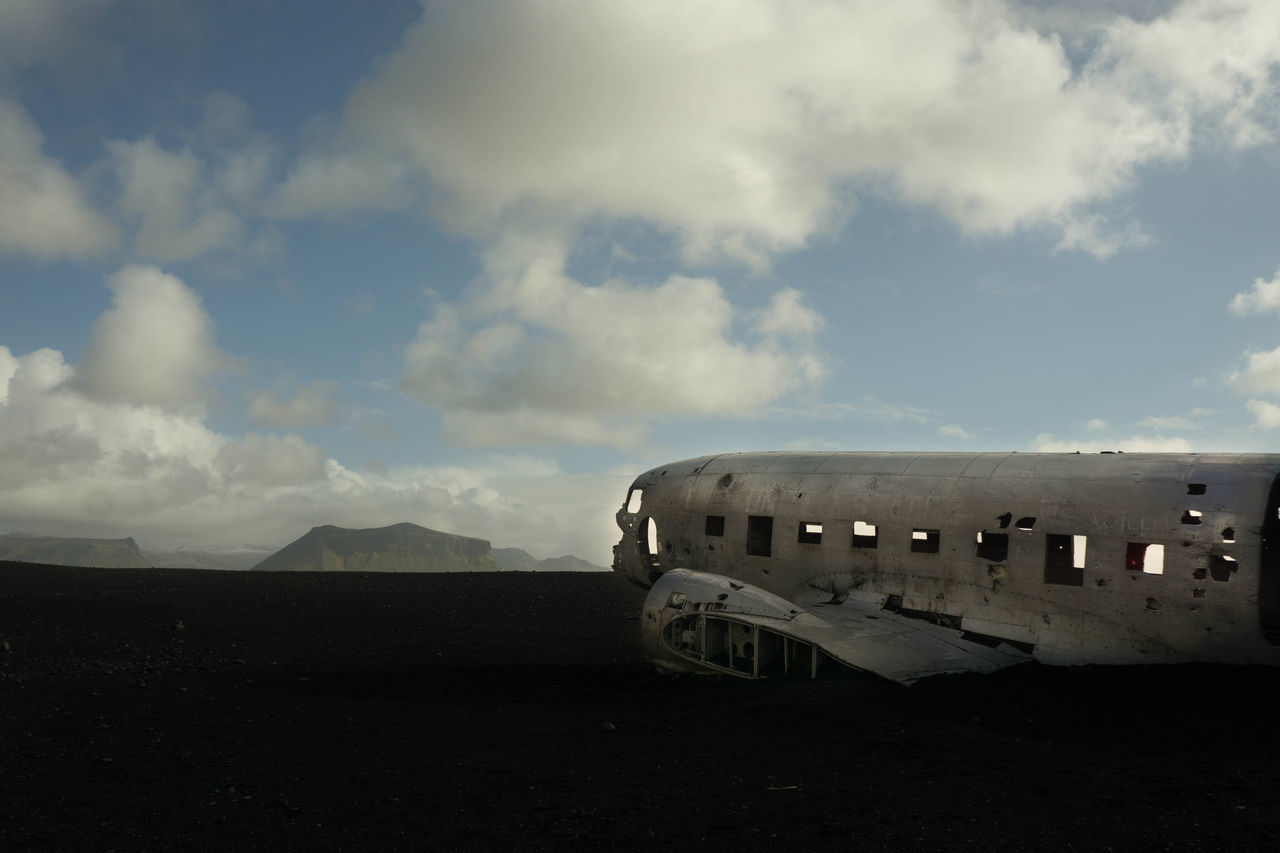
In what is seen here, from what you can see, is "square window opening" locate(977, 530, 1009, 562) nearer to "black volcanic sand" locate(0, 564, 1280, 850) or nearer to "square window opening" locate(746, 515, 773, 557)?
"black volcanic sand" locate(0, 564, 1280, 850)

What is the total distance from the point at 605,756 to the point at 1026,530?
32.8ft

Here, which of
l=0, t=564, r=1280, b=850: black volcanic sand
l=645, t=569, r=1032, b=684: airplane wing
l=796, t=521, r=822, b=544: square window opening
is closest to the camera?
l=0, t=564, r=1280, b=850: black volcanic sand

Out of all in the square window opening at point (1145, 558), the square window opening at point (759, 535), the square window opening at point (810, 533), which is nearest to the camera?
the square window opening at point (1145, 558)

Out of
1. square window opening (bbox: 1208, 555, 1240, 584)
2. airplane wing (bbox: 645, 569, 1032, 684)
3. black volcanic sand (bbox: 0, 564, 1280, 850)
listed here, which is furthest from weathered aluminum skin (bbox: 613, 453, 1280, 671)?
black volcanic sand (bbox: 0, 564, 1280, 850)

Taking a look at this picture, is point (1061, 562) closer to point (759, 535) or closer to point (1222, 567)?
point (1222, 567)

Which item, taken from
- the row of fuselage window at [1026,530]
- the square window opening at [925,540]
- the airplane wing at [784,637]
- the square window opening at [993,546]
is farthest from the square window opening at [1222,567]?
the square window opening at [925,540]

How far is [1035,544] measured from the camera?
59.1ft

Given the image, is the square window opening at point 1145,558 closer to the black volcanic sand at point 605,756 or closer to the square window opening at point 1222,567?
the square window opening at point 1222,567

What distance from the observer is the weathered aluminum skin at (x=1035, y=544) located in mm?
16438

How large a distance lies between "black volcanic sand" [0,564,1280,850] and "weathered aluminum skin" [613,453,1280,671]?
3.01 ft

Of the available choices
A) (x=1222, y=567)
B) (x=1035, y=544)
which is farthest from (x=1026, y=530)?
(x=1222, y=567)

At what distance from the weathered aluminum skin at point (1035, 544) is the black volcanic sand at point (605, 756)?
0.92 meters

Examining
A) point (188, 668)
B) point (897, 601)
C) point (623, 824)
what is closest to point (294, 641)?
point (188, 668)

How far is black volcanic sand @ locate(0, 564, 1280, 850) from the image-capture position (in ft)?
33.4
